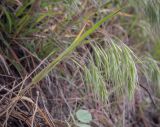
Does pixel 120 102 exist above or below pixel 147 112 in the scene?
above

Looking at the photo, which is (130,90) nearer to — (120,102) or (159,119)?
(120,102)

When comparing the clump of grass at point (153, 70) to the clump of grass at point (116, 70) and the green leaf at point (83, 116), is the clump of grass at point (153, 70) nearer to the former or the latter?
the clump of grass at point (116, 70)

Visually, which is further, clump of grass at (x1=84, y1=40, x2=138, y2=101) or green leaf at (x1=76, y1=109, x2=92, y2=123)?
green leaf at (x1=76, y1=109, x2=92, y2=123)

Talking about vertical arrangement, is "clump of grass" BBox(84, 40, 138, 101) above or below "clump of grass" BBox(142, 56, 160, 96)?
above

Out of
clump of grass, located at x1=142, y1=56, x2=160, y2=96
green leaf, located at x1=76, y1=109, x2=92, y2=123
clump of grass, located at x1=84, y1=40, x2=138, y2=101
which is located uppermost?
clump of grass, located at x1=84, y1=40, x2=138, y2=101

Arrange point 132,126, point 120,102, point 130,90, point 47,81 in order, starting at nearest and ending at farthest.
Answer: point 130,90 < point 47,81 < point 120,102 < point 132,126

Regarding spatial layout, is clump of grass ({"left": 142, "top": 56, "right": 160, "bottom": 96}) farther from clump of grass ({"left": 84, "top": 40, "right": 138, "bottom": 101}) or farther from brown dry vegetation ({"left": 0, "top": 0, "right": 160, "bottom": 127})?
clump of grass ({"left": 84, "top": 40, "right": 138, "bottom": 101})

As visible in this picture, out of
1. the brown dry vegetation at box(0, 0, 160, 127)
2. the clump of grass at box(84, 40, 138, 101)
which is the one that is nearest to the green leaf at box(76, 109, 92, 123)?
the brown dry vegetation at box(0, 0, 160, 127)

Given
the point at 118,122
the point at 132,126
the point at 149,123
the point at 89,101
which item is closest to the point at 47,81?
the point at 89,101

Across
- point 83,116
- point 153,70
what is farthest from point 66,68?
point 153,70

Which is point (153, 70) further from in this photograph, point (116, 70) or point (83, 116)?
point (83, 116)

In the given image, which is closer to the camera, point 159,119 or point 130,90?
point 130,90
